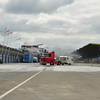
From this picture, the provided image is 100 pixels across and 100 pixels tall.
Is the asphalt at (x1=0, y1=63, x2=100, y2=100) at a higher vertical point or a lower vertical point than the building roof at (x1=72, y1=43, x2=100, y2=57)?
lower

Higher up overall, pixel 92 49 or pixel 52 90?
pixel 92 49

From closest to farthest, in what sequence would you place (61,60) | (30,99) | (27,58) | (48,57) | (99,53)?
(30,99) < (48,57) < (61,60) < (27,58) < (99,53)

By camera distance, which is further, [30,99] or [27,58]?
[27,58]

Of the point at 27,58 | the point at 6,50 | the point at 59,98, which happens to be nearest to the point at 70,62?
the point at 27,58

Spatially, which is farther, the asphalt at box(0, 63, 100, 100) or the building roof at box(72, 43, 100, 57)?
the building roof at box(72, 43, 100, 57)

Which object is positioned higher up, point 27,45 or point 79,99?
point 27,45

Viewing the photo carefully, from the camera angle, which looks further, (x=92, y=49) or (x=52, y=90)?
(x=92, y=49)

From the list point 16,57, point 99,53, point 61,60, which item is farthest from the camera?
point 16,57

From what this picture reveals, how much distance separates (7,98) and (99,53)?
82.3 meters

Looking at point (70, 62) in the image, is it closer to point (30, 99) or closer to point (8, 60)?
point (8, 60)

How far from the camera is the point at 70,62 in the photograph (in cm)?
6066

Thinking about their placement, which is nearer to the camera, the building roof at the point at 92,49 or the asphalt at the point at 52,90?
the asphalt at the point at 52,90

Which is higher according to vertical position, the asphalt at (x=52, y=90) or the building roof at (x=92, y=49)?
the building roof at (x=92, y=49)

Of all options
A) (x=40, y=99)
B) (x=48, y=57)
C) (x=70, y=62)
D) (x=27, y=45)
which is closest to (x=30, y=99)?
(x=40, y=99)
